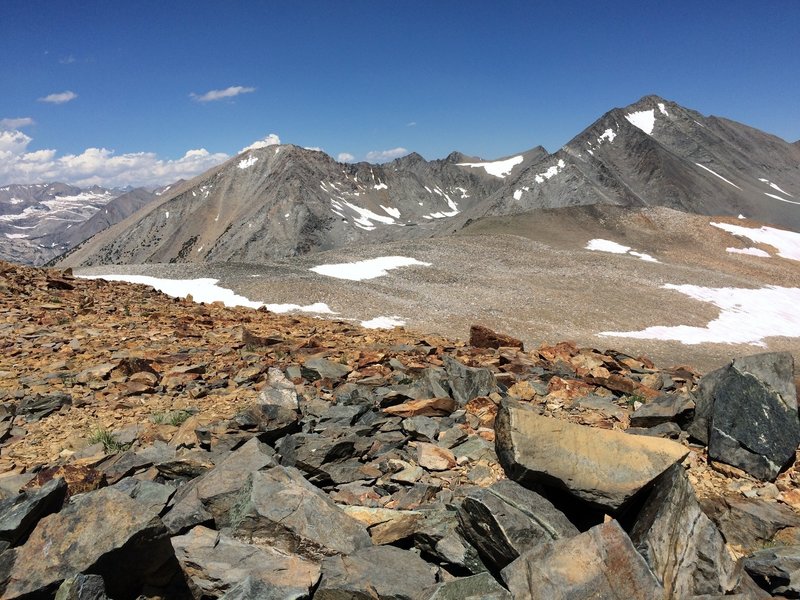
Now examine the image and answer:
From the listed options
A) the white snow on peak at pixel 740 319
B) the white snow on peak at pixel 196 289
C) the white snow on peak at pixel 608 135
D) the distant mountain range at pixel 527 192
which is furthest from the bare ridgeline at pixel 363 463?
the white snow on peak at pixel 608 135

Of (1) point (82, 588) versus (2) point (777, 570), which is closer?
(1) point (82, 588)

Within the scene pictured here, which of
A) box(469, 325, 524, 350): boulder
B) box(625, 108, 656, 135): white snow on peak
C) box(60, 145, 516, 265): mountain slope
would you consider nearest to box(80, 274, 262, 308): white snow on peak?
box(469, 325, 524, 350): boulder

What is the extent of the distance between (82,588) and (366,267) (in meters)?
40.7

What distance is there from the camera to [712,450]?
7578 mm

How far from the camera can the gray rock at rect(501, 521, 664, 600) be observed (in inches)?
165

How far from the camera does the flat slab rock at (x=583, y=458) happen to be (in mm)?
5414

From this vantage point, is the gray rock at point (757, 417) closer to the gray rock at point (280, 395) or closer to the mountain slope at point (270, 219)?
the gray rock at point (280, 395)

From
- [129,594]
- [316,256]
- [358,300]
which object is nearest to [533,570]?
[129,594]

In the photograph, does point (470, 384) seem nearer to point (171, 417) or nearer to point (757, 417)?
point (757, 417)

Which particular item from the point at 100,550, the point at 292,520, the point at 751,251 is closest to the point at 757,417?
→ the point at 292,520

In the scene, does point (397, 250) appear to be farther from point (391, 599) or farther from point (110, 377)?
point (391, 599)

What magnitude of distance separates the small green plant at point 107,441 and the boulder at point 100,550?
334 cm

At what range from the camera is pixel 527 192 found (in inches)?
4441

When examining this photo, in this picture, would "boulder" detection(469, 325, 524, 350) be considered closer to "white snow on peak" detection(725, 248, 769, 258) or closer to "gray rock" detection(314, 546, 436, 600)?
"gray rock" detection(314, 546, 436, 600)
